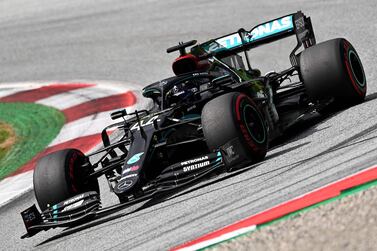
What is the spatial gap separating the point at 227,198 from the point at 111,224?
1.30 metres

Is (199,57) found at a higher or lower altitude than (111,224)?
higher

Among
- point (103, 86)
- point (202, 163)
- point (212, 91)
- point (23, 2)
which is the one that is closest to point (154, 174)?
point (202, 163)

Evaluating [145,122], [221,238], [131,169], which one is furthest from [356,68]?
[221,238]

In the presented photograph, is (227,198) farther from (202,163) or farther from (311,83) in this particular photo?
(311,83)

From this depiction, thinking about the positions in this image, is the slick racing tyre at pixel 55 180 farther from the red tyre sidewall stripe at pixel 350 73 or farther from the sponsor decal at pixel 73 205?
the red tyre sidewall stripe at pixel 350 73

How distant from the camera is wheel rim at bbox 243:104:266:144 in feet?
28.2

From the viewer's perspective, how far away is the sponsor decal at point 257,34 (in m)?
11.0

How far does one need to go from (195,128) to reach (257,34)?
229 cm

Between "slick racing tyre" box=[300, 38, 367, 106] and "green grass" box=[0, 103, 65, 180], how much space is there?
4473mm

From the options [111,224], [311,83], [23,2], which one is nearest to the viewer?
[111,224]

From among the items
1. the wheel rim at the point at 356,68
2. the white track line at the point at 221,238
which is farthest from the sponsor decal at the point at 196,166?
the white track line at the point at 221,238

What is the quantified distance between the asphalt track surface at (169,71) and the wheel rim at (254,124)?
0.24 metres

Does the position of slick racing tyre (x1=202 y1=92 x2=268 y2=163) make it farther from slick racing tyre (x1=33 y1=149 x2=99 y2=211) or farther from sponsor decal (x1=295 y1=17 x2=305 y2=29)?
sponsor decal (x1=295 y1=17 x2=305 y2=29)

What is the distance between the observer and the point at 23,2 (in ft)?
82.4
